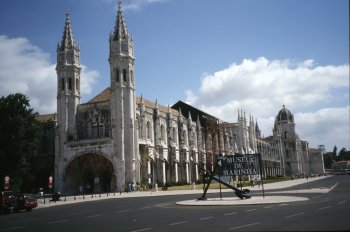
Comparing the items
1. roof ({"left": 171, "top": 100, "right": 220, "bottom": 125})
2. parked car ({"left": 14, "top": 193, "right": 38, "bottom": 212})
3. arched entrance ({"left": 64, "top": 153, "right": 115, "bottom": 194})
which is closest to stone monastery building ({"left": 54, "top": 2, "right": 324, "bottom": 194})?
arched entrance ({"left": 64, "top": 153, "right": 115, "bottom": 194})

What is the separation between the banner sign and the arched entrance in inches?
1204

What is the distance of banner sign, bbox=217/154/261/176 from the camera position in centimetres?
3247

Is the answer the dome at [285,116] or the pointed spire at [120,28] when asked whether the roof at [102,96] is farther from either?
the dome at [285,116]

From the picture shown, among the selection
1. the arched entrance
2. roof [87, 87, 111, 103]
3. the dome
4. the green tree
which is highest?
the dome

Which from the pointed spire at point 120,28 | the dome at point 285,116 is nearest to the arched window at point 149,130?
the pointed spire at point 120,28

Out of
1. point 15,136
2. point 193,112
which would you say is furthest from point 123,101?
point 193,112

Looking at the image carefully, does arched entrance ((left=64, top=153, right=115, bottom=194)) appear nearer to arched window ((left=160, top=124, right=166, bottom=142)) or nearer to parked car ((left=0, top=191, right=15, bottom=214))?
arched window ((left=160, top=124, right=166, bottom=142))

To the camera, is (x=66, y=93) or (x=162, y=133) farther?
(x=162, y=133)

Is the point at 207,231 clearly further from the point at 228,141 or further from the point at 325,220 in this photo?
the point at 228,141

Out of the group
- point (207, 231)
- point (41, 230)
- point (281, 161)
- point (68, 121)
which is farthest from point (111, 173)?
point (281, 161)

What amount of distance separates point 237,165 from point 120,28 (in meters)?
40.0

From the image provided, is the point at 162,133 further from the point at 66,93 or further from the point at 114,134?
the point at 66,93

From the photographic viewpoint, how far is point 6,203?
1235 inches

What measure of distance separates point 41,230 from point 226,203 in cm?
1374
